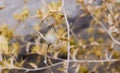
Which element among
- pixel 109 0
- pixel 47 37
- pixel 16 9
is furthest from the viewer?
pixel 16 9

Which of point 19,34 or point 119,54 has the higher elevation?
point 19,34

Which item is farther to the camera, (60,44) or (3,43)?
(60,44)

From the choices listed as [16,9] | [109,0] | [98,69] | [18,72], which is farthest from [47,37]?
[16,9]

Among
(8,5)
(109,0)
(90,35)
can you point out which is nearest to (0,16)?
(8,5)

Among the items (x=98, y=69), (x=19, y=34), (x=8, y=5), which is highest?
(x=8, y=5)

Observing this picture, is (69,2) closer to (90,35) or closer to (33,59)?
(90,35)

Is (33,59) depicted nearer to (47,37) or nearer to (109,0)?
(109,0)

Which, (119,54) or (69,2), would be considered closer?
(119,54)

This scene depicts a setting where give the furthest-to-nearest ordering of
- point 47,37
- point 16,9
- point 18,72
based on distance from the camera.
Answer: point 16,9 → point 18,72 → point 47,37

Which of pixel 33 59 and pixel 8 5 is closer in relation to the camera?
pixel 33 59
